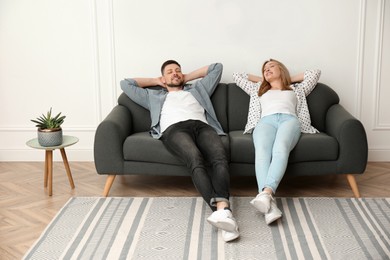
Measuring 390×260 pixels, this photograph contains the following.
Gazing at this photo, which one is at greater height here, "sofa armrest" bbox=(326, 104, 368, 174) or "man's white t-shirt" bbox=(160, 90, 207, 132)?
"man's white t-shirt" bbox=(160, 90, 207, 132)

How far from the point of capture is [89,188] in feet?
14.2

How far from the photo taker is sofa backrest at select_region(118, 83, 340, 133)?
4508 mm

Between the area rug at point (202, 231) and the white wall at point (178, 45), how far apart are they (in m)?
1.26

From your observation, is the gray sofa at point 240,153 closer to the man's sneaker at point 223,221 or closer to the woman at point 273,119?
the woman at point 273,119

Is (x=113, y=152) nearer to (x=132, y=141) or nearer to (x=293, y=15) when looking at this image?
(x=132, y=141)

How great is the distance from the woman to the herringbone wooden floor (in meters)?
0.44

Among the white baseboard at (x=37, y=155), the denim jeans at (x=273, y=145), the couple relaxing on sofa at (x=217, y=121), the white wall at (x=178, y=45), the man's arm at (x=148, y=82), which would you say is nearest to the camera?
the couple relaxing on sofa at (x=217, y=121)

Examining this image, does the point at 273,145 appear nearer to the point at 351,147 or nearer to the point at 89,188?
the point at 351,147

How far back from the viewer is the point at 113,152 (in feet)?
13.4

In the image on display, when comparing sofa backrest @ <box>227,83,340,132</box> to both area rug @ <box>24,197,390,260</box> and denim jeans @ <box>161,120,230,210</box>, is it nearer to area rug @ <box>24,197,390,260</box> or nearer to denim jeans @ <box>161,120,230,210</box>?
denim jeans @ <box>161,120,230,210</box>

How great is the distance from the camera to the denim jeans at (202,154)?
3.55m

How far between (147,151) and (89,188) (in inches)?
23.7

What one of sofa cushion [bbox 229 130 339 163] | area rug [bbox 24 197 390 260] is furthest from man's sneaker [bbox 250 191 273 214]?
sofa cushion [bbox 229 130 339 163]

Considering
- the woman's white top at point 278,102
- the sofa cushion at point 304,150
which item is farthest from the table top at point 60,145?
the woman's white top at point 278,102
